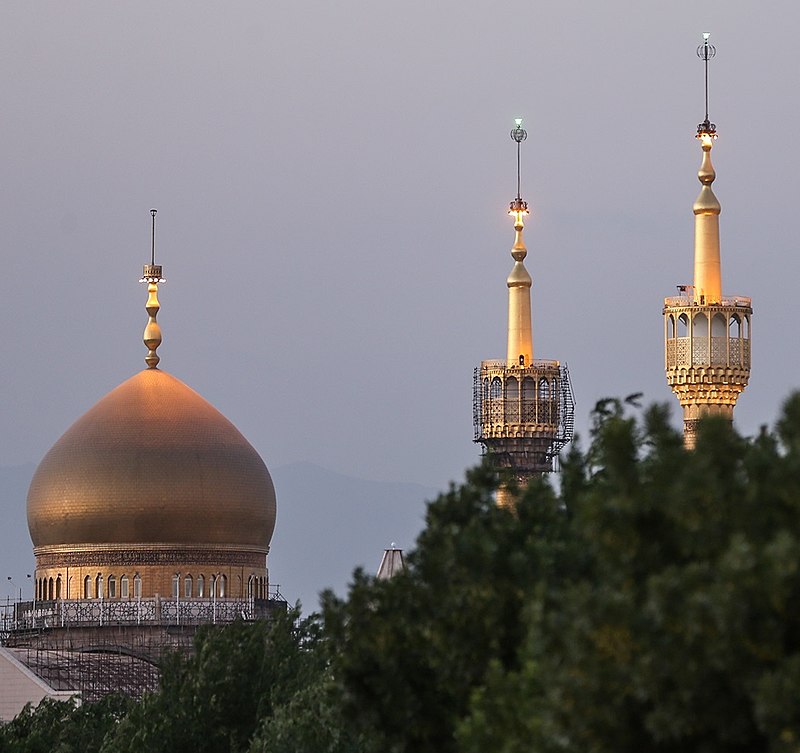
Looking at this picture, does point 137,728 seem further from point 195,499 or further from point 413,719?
point 195,499

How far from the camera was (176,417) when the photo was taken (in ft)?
202

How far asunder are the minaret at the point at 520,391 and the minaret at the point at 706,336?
14.2 m

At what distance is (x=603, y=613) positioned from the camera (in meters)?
10.4

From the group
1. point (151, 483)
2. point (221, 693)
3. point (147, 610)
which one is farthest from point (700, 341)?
point (221, 693)

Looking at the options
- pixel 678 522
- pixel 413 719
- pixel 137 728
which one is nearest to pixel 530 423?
pixel 137 728

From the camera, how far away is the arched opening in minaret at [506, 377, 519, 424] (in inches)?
2504

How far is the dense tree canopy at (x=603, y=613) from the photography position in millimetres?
10164

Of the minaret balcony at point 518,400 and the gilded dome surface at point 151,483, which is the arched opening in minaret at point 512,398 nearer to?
the minaret balcony at point 518,400

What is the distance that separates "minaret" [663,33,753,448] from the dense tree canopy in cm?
3190

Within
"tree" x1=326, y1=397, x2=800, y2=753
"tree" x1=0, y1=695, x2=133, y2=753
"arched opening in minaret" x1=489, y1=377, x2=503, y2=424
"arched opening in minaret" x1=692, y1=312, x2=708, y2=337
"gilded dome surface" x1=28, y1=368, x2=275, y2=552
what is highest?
"arched opening in minaret" x1=489, y1=377, x2=503, y2=424

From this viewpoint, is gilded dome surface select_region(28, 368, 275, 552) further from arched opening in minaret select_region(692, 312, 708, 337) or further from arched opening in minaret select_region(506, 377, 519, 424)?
arched opening in minaret select_region(692, 312, 708, 337)

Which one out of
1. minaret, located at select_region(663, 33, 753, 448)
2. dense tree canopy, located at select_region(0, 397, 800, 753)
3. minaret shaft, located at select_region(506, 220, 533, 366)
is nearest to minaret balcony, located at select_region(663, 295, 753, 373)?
minaret, located at select_region(663, 33, 753, 448)

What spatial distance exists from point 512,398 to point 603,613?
175 ft

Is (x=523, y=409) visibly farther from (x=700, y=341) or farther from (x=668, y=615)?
(x=668, y=615)
